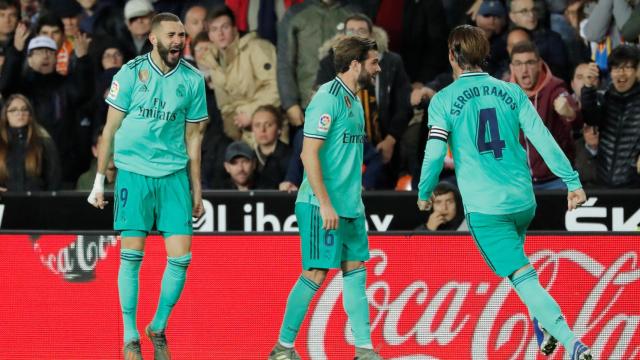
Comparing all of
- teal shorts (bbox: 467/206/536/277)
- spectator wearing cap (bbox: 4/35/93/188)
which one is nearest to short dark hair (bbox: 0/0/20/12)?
spectator wearing cap (bbox: 4/35/93/188)

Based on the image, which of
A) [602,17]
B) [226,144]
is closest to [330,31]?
[226,144]

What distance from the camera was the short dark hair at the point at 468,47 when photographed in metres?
8.10

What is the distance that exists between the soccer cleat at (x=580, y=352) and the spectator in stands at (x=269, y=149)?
512 centimetres

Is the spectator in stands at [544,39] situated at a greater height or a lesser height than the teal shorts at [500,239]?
greater

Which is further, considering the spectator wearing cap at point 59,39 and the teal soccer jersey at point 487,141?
the spectator wearing cap at point 59,39

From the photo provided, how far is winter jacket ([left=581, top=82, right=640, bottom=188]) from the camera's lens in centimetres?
1200

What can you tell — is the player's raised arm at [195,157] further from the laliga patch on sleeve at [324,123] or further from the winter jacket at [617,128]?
the winter jacket at [617,128]

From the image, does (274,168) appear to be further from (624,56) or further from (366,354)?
(366,354)

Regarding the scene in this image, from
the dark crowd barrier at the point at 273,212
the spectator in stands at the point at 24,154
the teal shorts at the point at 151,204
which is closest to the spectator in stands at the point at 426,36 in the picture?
the dark crowd barrier at the point at 273,212

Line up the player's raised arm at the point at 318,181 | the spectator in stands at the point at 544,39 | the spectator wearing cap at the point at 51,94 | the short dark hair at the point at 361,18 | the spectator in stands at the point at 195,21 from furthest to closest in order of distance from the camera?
the spectator in stands at the point at 195,21 < the spectator wearing cap at the point at 51,94 < the spectator in stands at the point at 544,39 < the short dark hair at the point at 361,18 < the player's raised arm at the point at 318,181

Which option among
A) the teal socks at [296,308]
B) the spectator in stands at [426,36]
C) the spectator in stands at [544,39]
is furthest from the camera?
the spectator in stands at [426,36]

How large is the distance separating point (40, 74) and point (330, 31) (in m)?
2.90

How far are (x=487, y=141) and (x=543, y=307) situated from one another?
0.98 m

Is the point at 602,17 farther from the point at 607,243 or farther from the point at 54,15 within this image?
the point at 54,15
